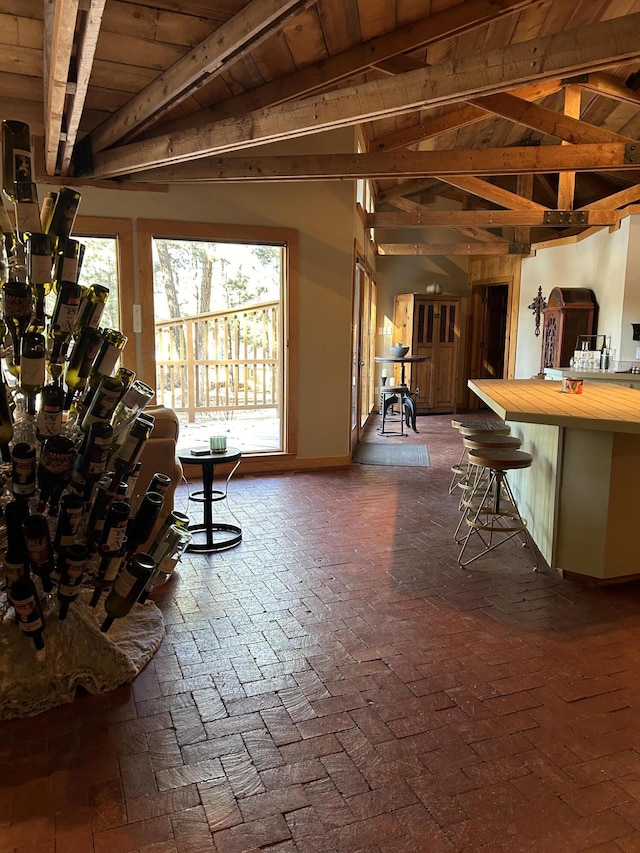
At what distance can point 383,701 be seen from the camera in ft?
7.66

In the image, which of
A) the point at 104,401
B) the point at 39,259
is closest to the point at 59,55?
the point at 39,259

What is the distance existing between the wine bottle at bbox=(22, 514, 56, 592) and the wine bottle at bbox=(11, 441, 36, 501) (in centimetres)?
9

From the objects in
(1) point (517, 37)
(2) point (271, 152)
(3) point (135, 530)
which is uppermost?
(1) point (517, 37)

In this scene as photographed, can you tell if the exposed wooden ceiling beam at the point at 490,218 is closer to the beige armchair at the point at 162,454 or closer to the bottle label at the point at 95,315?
the beige armchair at the point at 162,454

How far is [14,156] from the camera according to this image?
2193mm

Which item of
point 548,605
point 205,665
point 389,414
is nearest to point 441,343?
point 389,414

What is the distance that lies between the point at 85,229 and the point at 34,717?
4.13 metres

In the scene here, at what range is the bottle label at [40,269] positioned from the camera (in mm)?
2158

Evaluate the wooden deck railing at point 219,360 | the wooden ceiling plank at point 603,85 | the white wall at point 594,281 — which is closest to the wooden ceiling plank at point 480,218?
the white wall at point 594,281

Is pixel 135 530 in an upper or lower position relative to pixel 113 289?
lower

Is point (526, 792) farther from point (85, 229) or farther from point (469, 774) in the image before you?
point (85, 229)

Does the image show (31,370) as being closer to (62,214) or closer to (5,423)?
(5,423)

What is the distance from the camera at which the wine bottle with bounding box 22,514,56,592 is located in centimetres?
212

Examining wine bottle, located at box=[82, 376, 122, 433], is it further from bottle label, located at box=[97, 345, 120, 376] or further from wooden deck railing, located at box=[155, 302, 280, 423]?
wooden deck railing, located at box=[155, 302, 280, 423]
